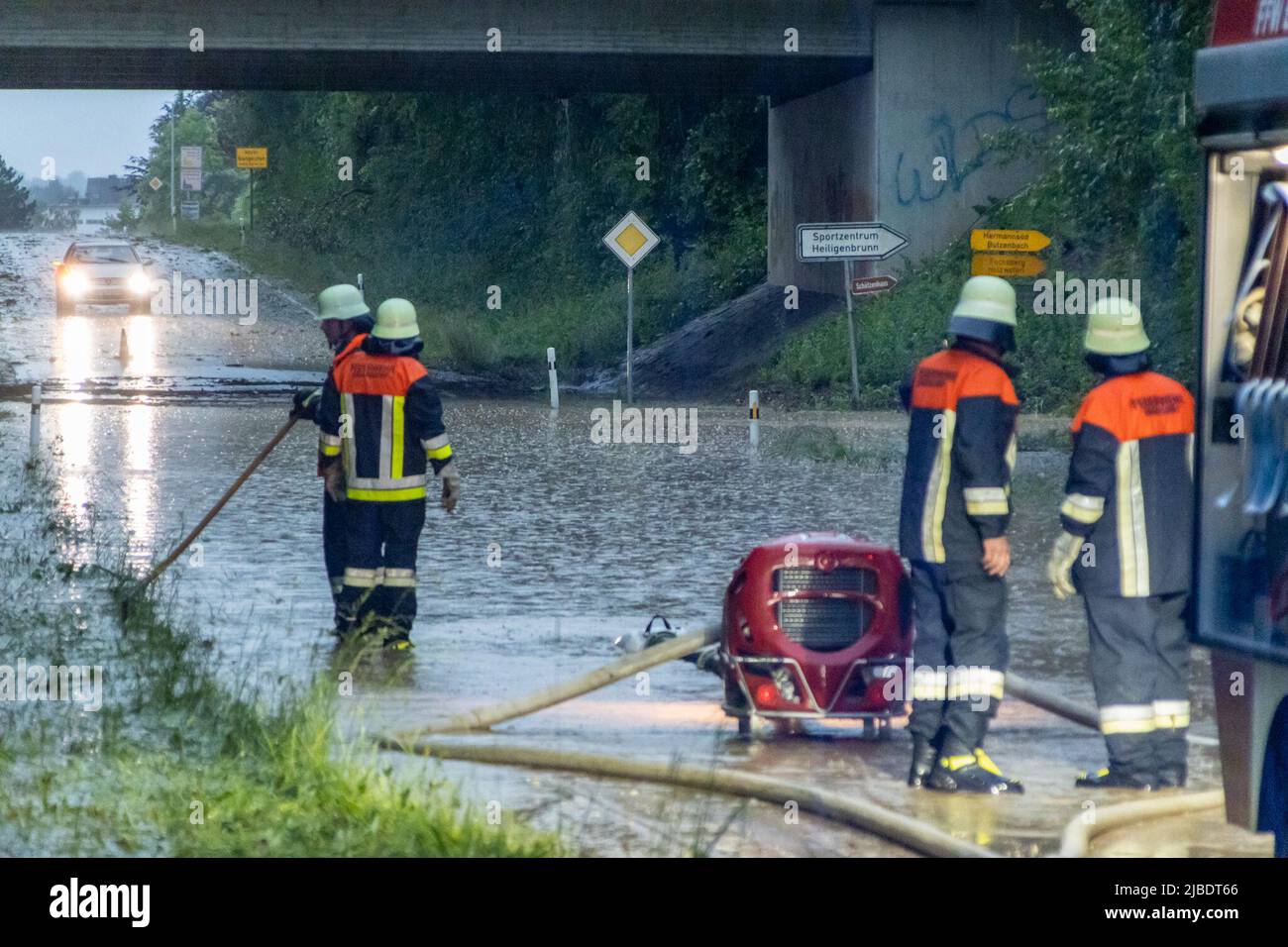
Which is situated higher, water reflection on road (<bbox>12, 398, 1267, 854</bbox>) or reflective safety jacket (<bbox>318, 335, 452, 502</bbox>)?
reflective safety jacket (<bbox>318, 335, 452, 502</bbox>)

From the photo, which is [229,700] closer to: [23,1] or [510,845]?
[510,845]

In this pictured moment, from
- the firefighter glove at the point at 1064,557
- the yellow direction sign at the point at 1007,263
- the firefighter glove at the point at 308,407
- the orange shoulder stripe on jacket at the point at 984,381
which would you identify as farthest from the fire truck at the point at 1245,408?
the yellow direction sign at the point at 1007,263

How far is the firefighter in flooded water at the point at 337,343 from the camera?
1089 centimetres

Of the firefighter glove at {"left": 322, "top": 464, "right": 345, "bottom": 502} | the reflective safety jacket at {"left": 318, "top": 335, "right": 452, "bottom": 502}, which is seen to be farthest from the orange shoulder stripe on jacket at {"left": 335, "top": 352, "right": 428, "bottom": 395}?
the firefighter glove at {"left": 322, "top": 464, "right": 345, "bottom": 502}

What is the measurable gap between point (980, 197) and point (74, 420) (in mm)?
16678

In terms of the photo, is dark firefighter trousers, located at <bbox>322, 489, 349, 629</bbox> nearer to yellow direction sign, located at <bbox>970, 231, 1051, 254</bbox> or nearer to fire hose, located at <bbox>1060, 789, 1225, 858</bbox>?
fire hose, located at <bbox>1060, 789, 1225, 858</bbox>

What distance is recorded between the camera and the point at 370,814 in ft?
21.1

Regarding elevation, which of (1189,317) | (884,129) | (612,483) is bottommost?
(612,483)

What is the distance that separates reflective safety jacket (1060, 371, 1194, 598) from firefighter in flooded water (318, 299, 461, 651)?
3.98m

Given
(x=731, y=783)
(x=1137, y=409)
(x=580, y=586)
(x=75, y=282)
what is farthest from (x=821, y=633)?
(x=75, y=282)

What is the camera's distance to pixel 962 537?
767 centimetres

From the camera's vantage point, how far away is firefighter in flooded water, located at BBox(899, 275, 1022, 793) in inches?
298

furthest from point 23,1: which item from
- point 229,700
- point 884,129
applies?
point 229,700

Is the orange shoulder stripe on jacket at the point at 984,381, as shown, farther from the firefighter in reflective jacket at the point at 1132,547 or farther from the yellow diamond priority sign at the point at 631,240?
the yellow diamond priority sign at the point at 631,240
